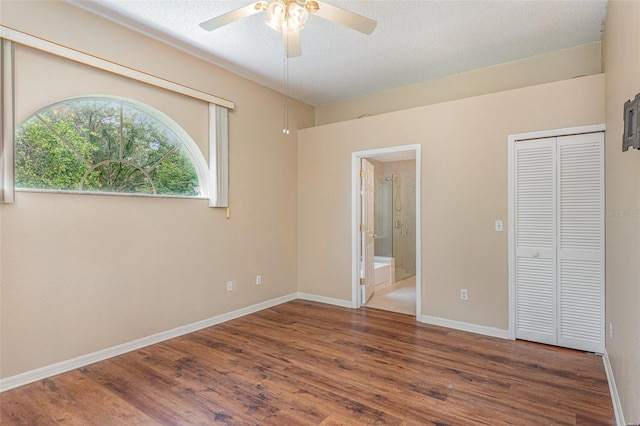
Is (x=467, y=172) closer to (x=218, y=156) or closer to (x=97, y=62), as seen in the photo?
(x=218, y=156)

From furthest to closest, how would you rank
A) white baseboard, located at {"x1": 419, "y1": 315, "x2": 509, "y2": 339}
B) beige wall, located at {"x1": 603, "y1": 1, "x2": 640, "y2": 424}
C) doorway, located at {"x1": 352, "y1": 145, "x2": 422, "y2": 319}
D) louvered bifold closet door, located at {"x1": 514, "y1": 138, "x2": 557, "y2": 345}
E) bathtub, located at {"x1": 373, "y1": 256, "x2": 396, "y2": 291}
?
1. doorway, located at {"x1": 352, "y1": 145, "x2": 422, "y2": 319}
2. bathtub, located at {"x1": 373, "y1": 256, "x2": 396, "y2": 291}
3. white baseboard, located at {"x1": 419, "y1": 315, "x2": 509, "y2": 339}
4. louvered bifold closet door, located at {"x1": 514, "y1": 138, "x2": 557, "y2": 345}
5. beige wall, located at {"x1": 603, "y1": 1, "x2": 640, "y2": 424}

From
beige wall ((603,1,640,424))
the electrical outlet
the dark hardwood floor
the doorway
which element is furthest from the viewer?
the doorway

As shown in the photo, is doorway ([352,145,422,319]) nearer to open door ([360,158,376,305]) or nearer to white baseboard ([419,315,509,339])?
open door ([360,158,376,305])

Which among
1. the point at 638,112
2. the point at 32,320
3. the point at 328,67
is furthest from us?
the point at 328,67

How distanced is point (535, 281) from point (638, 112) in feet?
7.03

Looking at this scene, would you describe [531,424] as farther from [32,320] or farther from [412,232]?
[412,232]

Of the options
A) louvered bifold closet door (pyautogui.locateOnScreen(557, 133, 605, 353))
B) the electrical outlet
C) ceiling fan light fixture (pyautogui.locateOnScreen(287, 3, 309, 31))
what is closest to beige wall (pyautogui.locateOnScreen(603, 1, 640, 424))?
louvered bifold closet door (pyautogui.locateOnScreen(557, 133, 605, 353))

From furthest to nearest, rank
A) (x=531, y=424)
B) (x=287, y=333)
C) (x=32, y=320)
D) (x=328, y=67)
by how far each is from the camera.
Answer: (x=328, y=67), (x=287, y=333), (x=32, y=320), (x=531, y=424)

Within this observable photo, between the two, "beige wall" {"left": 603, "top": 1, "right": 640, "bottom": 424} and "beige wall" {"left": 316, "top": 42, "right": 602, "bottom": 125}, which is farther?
"beige wall" {"left": 316, "top": 42, "right": 602, "bottom": 125}

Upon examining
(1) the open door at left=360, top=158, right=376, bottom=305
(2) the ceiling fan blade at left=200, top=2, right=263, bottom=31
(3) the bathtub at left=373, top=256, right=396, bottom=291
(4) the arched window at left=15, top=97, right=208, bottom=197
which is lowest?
(3) the bathtub at left=373, top=256, right=396, bottom=291

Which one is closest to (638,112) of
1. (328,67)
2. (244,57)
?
(328,67)

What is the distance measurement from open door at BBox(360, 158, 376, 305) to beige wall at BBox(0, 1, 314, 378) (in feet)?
3.95

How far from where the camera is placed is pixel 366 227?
4.57m

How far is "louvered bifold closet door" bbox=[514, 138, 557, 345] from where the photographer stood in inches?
122
